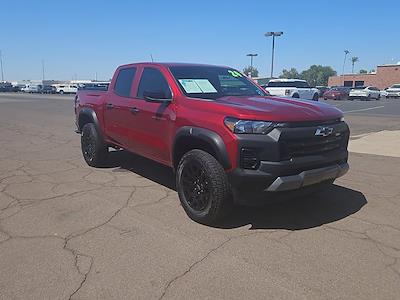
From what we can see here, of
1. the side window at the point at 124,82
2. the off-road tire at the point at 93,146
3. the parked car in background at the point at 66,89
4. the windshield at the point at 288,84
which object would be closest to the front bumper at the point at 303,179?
the side window at the point at 124,82

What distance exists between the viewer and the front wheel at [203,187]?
4145 mm

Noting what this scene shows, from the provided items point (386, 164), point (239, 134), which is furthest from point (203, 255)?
point (386, 164)

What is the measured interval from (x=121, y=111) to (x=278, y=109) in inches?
110

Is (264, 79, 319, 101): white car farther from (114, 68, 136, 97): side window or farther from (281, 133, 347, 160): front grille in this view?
(281, 133, 347, 160): front grille

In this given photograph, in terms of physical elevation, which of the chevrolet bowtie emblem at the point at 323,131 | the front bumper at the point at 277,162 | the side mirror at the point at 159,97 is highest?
the side mirror at the point at 159,97

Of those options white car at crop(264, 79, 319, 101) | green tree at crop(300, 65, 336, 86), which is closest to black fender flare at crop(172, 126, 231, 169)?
white car at crop(264, 79, 319, 101)

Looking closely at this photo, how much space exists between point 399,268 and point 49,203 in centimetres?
410

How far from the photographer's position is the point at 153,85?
552cm

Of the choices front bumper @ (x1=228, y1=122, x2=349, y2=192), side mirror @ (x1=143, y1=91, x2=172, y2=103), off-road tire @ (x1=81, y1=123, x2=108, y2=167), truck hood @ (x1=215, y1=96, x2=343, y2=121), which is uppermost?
side mirror @ (x1=143, y1=91, x2=172, y2=103)

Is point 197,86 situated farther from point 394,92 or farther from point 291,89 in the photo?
point 394,92

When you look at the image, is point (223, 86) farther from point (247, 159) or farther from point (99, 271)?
point (99, 271)

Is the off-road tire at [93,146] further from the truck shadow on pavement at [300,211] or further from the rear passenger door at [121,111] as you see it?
the truck shadow on pavement at [300,211]

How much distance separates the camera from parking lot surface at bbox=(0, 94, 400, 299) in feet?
10.3

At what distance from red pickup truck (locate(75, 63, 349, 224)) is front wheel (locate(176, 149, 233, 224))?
1 cm
